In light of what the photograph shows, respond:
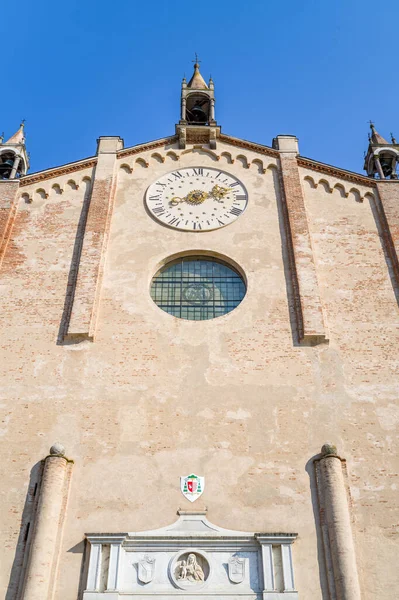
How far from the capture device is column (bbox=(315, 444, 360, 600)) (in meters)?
12.0

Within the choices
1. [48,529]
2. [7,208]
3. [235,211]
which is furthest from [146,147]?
[48,529]

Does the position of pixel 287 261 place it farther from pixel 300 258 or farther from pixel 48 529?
pixel 48 529

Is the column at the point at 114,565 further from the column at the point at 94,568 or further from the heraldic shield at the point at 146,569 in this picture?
the heraldic shield at the point at 146,569

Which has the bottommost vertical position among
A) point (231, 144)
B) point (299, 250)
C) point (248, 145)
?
point (299, 250)

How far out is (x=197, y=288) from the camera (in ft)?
58.7

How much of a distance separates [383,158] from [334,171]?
103 inches

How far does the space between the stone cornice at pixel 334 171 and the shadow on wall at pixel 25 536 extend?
1235cm

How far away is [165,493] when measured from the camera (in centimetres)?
1362

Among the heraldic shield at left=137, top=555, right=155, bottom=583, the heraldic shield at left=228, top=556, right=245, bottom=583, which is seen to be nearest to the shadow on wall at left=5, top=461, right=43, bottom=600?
the heraldic shield at left=137, top=555, right=155, bottom=583

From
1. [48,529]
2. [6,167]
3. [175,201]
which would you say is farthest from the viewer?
[6,167]

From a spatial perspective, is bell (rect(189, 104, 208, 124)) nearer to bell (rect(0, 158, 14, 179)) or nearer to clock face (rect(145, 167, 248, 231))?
clock face (rect(145, 167, 248, 231))

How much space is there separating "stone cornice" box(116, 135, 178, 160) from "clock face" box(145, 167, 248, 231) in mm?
1421

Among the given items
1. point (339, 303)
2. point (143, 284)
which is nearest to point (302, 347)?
point (339, 303)

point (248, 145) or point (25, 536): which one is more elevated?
point (248, 145)
